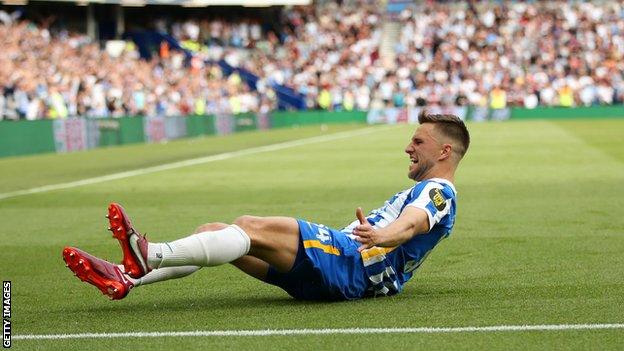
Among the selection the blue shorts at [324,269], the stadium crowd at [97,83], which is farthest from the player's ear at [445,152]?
the stadium crowd at [97,83]

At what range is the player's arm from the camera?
6.96 meters

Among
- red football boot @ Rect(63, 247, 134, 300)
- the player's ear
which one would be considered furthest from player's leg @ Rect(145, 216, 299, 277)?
the player's ear

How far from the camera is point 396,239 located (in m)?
7.20

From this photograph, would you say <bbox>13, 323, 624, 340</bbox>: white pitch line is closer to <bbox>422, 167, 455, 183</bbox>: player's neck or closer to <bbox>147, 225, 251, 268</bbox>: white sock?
<bbox>147, 225, 251, 268</bbox>: white sock

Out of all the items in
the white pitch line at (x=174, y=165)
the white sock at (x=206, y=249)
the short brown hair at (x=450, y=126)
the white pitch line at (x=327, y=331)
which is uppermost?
the short brown hair at (x=450, y=126)

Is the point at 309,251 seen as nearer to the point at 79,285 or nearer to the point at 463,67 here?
the point at 79,285

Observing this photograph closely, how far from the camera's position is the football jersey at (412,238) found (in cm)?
769

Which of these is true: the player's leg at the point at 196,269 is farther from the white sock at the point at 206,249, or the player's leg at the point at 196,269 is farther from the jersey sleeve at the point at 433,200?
the jersey sleeve at the point at 433,200

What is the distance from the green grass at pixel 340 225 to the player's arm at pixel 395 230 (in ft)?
1.62

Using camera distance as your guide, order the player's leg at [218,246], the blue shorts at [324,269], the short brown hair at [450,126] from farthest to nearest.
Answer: the short brown hair at [450,126] → the blue shorts at [324,269] → the player's leg at [218,246]

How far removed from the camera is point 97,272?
716cm

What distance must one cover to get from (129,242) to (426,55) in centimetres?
5846

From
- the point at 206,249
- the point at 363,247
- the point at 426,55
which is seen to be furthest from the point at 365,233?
the point at 426,55

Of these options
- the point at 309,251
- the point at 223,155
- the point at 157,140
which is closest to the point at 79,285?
the point at 309,251
